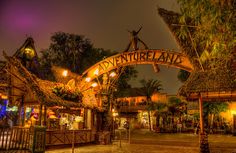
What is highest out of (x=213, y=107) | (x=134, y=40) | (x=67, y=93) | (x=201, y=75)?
(x=134, y=40)

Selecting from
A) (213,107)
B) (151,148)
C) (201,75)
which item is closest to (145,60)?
(201,75)

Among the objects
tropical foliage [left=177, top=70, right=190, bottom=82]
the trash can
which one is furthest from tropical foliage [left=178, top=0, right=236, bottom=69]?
tropical foliage [left=177, top=70, right=190, bottom=82]

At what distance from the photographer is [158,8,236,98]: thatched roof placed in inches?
401

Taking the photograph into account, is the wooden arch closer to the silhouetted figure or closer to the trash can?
the silhouetted figure

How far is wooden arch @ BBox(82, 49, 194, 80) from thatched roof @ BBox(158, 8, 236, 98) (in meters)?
0.89

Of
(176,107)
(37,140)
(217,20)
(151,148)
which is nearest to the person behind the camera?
(217,20)

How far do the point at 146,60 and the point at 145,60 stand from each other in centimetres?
8

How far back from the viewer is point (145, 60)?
1491 centimetres

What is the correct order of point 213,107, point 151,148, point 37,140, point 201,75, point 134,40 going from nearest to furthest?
point 37,140 < point 201,75 < point 151,148 < point 134,40 < point 213,107

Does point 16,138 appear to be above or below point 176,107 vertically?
below

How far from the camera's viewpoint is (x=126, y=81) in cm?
3938

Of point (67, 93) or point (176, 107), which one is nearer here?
point (67, 93)

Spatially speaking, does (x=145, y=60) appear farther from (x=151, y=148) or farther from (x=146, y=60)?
(x=151, y=148)

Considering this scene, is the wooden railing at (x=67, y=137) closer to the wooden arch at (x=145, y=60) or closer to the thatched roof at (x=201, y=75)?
the wooden arch at (x=145, y=60)
